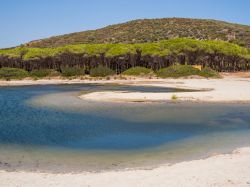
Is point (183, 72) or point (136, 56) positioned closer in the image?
point (183, 72)

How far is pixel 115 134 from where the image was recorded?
770 inches

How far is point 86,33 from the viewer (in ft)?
435

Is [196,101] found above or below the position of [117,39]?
below

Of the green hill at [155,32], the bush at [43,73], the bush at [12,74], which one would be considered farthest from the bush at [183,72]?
the green hill at [155,32]

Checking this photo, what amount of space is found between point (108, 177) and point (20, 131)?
968 cm

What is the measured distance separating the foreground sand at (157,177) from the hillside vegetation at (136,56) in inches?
2256

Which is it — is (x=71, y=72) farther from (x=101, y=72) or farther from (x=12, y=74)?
(x=12, y=74)

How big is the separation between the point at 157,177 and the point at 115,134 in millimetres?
7857

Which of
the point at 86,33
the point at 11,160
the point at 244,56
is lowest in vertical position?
the point at 11,160

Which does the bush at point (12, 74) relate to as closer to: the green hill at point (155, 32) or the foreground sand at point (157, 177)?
the green hill at point (155, 32)

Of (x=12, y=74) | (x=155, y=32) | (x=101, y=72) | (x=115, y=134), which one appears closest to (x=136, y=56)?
(x=101, y=72)

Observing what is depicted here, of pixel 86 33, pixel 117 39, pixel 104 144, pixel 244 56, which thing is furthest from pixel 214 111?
pixel 86 33

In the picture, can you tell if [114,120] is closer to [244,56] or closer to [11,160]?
[11,160]

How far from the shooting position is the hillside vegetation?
232 feet
